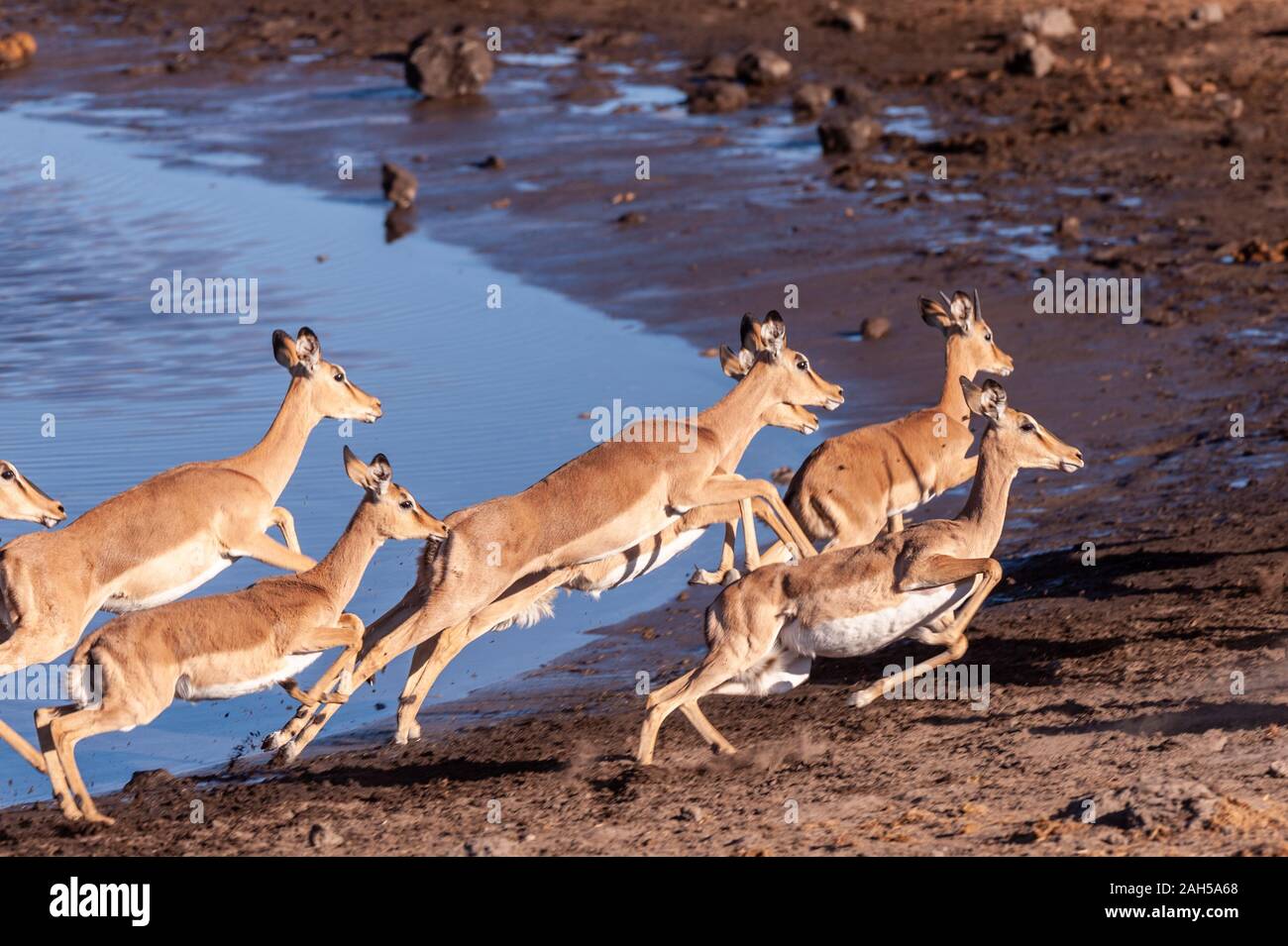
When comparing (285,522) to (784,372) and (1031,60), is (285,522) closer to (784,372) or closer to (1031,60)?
(784,372)

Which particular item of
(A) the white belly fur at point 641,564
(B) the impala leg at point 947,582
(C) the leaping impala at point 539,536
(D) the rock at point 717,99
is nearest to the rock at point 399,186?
(D) the rock at point 717,99

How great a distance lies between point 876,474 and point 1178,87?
14620mm

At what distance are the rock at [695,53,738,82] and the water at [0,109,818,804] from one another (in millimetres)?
6416

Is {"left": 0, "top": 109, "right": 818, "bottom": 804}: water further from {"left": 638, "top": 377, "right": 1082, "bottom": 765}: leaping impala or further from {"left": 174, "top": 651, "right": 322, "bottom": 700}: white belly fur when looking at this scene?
{"left": 638, "top": 377, "right": 1082, "bottom": 765}: leaping impala

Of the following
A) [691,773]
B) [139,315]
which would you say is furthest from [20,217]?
[691,773]

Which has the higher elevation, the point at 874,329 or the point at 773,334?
the point at 773,334

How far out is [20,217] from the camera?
23.1 meters

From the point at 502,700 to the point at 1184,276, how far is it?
9362 millimetres

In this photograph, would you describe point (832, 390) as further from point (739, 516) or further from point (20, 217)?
point (20, 217)

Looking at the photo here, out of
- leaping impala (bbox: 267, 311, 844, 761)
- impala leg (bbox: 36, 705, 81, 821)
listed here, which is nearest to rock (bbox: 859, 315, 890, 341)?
leaping impala (bbox: 267, 311, 844, 761)

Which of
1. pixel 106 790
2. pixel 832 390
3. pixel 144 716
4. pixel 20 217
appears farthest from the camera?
pixel 20 217

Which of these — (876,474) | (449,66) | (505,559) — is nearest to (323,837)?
(505,559)

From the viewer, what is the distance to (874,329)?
1691 centimetres

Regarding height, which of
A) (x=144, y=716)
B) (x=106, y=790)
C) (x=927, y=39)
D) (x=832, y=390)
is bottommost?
(x=106, y=790)
